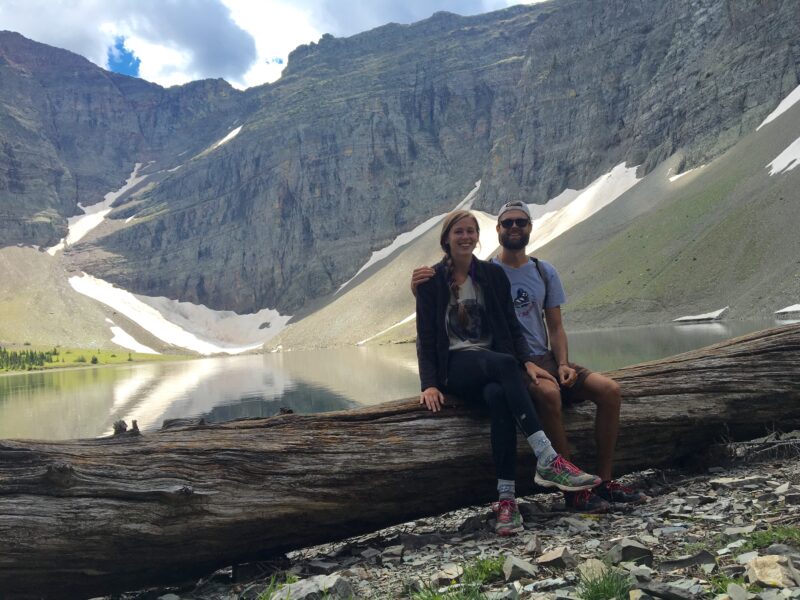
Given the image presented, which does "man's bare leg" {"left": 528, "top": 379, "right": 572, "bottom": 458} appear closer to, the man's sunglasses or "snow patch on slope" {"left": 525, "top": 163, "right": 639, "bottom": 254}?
the man's sunglasses

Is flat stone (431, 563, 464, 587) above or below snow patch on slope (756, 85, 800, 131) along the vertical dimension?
below

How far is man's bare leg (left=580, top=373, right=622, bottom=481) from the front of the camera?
813cm

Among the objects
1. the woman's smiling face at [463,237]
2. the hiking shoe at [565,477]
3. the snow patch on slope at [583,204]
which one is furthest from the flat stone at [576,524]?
the snow patch on slope at [583,204]

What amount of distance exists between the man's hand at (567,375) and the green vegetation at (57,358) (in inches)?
6118

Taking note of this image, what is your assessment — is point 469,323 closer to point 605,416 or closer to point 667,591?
point 605,416

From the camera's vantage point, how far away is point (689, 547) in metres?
5.52

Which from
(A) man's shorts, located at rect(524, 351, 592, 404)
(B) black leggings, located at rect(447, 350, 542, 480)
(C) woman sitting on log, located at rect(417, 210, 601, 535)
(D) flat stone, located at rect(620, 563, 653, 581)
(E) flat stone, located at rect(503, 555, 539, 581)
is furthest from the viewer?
(A) man's shorts, located at rect(524, 351, 592, 404)

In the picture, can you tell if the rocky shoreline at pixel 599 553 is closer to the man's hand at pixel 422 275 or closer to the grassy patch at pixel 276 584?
the grassy patch at pixel 276 584

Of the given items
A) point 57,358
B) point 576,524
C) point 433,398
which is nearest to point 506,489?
point 576,524

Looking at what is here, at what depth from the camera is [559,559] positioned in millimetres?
5676

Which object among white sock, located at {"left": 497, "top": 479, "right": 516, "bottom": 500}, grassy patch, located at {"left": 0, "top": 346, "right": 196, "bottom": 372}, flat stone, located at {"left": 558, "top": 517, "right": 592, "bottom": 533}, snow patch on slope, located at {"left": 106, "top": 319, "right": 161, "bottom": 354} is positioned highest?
snow patch on slope, located at {"left": 106, "top": 319, "right": 161, "bottom": 354}

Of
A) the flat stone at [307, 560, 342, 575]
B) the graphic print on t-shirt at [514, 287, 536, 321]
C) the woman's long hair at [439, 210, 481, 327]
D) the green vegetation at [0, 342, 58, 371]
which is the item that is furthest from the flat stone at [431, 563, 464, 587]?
the green vegetation at [0, 342, 58, 371]

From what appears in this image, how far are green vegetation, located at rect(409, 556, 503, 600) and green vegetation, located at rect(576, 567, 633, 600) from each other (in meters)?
0.80

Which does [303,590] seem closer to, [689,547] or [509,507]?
[509,507]
